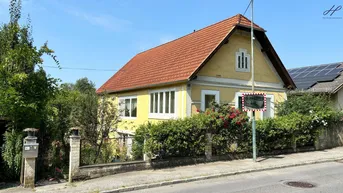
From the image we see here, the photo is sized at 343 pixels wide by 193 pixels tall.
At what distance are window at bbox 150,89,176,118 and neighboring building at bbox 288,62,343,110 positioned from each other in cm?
964

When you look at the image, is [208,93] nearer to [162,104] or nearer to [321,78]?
[162,104]

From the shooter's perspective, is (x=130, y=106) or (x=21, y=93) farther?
(x=130, y=106)

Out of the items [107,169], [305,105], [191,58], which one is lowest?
[107,169]

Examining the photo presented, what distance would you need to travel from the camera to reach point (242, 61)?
16234 millimetres

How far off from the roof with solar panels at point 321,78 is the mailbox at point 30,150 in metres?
18.0

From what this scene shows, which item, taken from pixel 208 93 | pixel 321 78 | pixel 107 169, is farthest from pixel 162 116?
pixel 321 78

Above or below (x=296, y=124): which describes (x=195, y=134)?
below

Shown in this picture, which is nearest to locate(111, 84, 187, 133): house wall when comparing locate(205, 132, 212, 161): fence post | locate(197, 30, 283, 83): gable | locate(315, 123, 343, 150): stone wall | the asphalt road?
locate(197, 30, 283, 83): gable

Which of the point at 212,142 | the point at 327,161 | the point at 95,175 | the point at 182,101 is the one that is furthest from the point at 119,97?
the point at 327,161

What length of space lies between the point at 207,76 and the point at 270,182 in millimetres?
7536

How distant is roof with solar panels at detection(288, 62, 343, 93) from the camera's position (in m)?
19.1

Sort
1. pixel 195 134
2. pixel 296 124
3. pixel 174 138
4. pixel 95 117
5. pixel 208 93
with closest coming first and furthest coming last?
pixel 174 138, pixel 195 134, pixel 95 117, pixel 296 124, pixel 208 93

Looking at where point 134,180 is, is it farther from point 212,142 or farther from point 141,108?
point 141,108

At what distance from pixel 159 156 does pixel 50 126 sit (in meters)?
3.93
